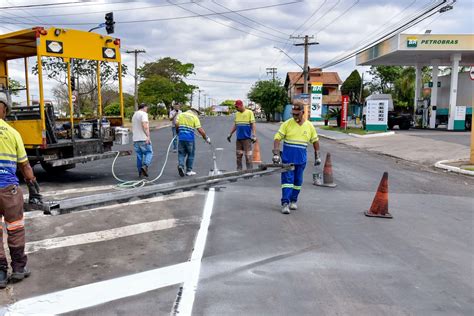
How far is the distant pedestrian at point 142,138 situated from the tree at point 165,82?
52001 mm

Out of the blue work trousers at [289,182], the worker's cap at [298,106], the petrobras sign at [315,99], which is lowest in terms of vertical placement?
the blue work trousers at [289,182]

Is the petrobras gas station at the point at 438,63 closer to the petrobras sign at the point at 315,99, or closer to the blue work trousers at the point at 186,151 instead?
the petrobras sign at the point at 315,99

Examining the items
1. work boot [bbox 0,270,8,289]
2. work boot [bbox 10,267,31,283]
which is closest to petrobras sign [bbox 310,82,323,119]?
work boot [bbox 10,267,31,283]

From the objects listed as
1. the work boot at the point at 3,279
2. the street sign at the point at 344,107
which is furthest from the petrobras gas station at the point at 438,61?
the work boot at the point at 3,279

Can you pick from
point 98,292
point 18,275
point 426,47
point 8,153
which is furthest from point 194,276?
point 426,47

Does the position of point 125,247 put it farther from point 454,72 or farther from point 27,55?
point 454,72

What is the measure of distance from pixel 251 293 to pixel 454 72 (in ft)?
108

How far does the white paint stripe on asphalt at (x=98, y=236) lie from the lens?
18.0 feet

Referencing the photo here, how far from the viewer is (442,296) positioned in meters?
4.18

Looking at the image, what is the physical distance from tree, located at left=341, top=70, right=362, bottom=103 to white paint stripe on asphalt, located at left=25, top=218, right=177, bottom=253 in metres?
72.0

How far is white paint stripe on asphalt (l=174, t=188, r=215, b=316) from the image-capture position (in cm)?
376

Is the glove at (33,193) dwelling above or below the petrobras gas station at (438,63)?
below

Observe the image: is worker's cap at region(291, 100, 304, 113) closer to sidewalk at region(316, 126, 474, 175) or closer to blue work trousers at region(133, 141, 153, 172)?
blue work trousers at region(133, 141, 153, 172)

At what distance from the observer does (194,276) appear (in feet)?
14.6
